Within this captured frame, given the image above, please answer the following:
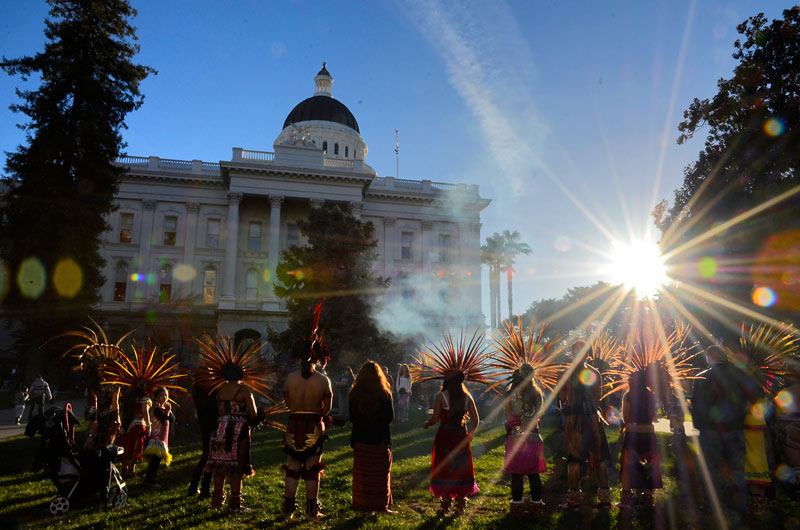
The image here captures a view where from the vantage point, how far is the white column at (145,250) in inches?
1652

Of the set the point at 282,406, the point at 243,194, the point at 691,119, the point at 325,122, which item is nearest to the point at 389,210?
the point at 243,194

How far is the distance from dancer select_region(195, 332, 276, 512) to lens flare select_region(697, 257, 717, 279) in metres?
14.8

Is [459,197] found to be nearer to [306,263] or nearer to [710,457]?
[306,263]

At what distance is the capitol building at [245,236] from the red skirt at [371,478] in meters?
33.7

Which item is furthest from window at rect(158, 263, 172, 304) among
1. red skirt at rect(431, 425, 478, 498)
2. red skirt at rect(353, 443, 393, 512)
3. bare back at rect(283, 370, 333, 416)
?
red skirt at rect(431, 425, 478, 498)

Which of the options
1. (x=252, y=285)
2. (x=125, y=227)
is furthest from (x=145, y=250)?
(x=252, y=285)

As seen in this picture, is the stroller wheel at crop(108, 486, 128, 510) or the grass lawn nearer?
the grass lawn

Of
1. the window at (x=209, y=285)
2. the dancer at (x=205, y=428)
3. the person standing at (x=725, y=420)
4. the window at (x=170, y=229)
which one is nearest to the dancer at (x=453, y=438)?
the dancer at (x=205, y=428)

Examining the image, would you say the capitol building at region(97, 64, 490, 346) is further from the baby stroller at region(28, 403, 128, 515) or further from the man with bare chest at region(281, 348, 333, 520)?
the man with bare chest at region(281, 348, 333, 520)

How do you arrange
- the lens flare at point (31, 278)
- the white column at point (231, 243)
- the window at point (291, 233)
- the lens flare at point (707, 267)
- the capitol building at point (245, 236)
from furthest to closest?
the window at point (291, 233), the capitol building at point (245, 236), the white column at point (231, 243), the lens flare at point (31, 278), the lens flare at point (707, 267)

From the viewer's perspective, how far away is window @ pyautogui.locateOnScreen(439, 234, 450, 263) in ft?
156

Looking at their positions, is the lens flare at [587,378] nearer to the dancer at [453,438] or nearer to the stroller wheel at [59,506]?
the dancer at [453,438]

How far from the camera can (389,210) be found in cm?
4697

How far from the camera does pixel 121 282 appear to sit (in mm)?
42281
